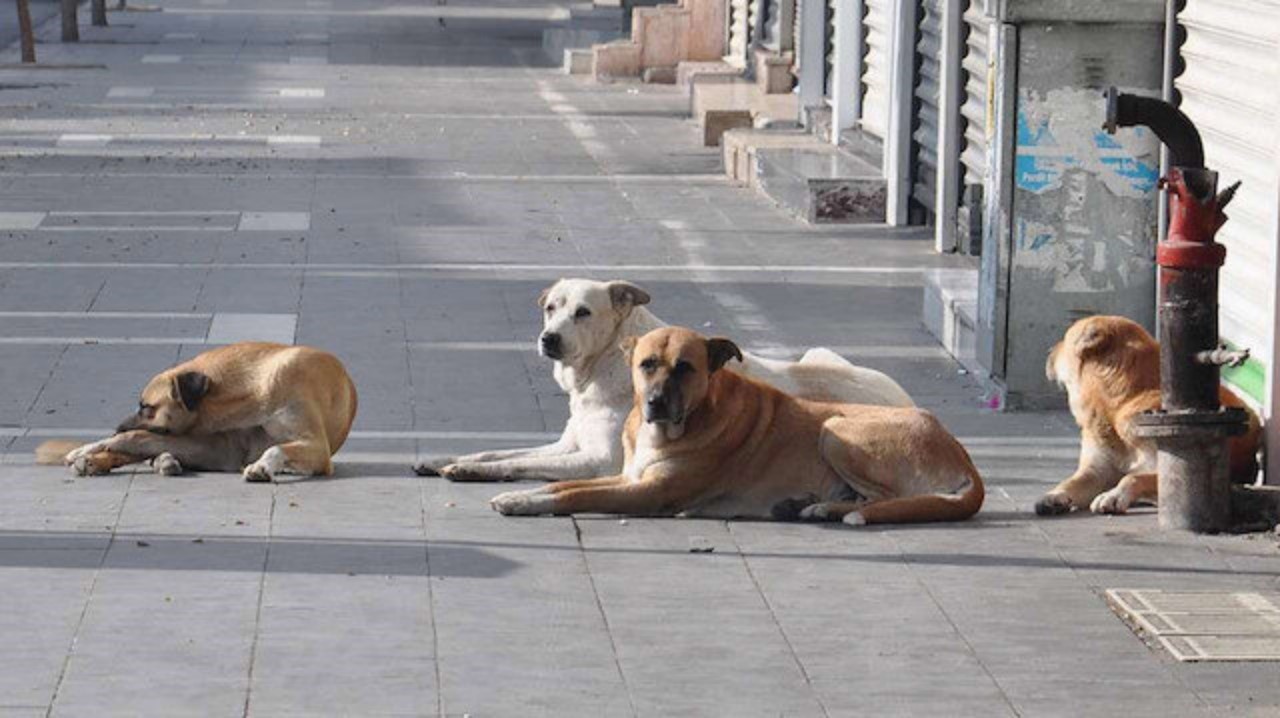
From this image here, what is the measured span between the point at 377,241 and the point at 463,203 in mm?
2241

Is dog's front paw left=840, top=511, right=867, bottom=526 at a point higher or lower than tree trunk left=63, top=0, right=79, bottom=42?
higher

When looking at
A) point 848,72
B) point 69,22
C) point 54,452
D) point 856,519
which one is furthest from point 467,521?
point 69,22

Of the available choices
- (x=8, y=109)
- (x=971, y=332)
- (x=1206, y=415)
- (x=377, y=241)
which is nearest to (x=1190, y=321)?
(x=1206, y=415)

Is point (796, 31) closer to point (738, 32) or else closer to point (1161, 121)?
point (738, 32)

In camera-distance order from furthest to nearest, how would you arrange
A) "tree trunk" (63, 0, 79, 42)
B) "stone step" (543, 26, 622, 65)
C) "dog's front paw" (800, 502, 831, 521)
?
"tree trunk" (63, 0, 79, 42)
"stone step" (543, 26, 622, 65)
"dog's front paw" (800, 502, 831, 521)

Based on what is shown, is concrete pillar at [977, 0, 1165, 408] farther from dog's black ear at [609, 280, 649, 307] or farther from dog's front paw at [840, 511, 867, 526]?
dog's front paw at [840, 511, 867, 526]

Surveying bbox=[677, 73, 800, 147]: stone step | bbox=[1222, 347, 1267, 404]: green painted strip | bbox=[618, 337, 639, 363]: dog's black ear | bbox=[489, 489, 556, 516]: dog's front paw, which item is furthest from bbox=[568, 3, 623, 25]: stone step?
bbox=[489, 489, 556, 516]: dog's front paw

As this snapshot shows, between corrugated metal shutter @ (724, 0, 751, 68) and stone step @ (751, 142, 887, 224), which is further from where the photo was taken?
corrugated metal shutter @ (724, 0, 751, 68)

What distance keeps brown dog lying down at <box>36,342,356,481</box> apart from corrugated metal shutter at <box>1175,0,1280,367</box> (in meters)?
3.47

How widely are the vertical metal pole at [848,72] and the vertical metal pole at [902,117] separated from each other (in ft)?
9.33

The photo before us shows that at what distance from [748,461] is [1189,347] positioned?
60.2 inches

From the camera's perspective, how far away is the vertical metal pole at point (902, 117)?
61.8 ft

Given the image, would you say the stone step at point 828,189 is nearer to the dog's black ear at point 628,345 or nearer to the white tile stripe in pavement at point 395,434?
the white tile stripe in pavement at point 395,434

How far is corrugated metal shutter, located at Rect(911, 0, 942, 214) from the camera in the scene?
18.3m
